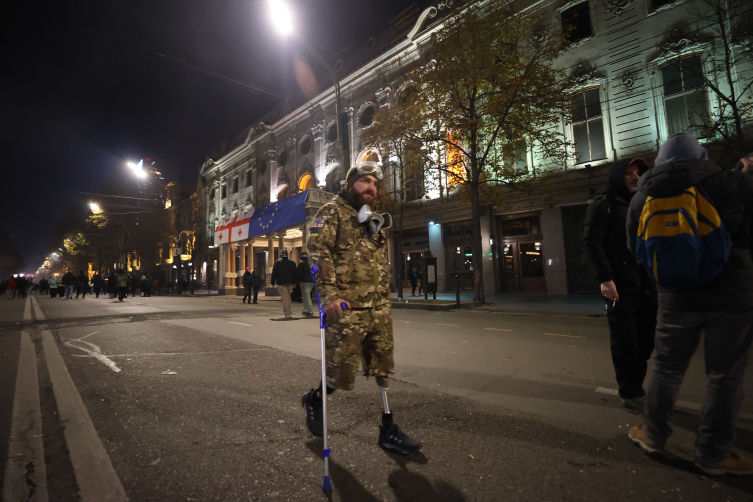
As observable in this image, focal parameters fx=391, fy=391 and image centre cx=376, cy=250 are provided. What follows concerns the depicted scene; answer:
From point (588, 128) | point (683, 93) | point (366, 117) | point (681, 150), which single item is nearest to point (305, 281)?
point (681, 150)

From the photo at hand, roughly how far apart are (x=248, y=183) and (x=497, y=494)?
3782cm

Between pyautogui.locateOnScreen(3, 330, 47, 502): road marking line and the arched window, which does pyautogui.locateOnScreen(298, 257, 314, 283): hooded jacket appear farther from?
the arched window

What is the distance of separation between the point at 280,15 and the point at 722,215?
37.3ft

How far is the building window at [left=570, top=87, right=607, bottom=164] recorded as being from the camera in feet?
53.9

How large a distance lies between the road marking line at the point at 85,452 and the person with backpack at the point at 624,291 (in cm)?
344

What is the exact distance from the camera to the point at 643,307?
10.3 ft

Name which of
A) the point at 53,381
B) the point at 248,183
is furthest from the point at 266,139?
the point at 53,381

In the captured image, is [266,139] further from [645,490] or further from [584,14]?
[645,490]

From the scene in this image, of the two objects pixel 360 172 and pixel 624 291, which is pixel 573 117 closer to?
pixel 624 291

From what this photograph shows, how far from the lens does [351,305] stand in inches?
94.6

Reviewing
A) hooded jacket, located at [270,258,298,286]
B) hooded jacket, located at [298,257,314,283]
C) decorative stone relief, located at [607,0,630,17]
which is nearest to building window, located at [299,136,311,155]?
decorative stone relief, located at [607,0,630,17]

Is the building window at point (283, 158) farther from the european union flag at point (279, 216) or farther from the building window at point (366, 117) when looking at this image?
the european union flag at point (279, 216)

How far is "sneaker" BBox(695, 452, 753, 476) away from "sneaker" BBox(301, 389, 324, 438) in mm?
2180

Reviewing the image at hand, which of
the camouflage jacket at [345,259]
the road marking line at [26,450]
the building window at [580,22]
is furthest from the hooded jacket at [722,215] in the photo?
the building window at [580,22]
